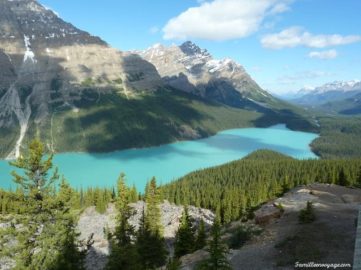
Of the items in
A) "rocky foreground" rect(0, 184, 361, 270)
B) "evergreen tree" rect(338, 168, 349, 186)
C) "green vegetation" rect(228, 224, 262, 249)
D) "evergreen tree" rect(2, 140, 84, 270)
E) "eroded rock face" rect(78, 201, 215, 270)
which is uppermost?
"evergreen tree" rect(2, 140, 84, 270)

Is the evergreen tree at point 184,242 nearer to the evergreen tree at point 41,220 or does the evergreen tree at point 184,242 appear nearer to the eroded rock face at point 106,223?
the eroded rock face at point 106,223

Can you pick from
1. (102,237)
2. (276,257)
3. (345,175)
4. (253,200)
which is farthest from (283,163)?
(276,257)

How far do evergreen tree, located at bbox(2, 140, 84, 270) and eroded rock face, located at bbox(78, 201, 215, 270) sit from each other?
4302cm

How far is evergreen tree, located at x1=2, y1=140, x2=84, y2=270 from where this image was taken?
32750 millimetres

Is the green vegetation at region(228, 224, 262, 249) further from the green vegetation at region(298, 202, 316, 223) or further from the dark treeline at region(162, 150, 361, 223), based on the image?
the dark treeline at region(162, 150, 361, 223)

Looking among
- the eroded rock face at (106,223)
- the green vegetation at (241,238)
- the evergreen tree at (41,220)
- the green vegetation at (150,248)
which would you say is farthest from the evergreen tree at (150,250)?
the evergreen tree at (41,220)

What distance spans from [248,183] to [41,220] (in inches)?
5416

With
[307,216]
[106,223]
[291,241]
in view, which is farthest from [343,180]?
[291,241]

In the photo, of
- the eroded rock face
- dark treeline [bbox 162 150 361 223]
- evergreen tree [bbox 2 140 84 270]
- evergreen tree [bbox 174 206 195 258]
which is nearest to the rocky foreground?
A: the eroded rock face

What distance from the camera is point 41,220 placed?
33.5 m

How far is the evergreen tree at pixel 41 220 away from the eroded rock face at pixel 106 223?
141 feet

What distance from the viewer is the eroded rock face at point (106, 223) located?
81.8 meters

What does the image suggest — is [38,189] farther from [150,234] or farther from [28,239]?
[150,234]

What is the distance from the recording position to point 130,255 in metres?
41.7
